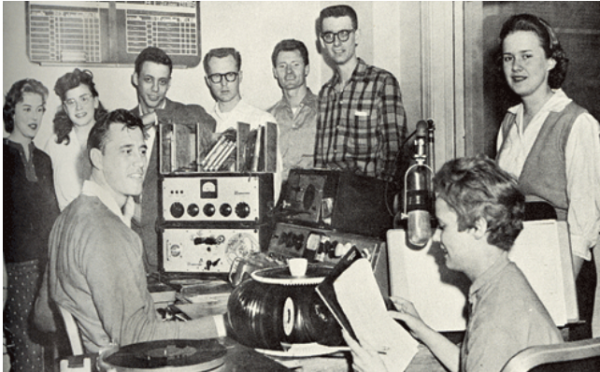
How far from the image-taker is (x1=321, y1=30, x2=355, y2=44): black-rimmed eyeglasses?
330cm

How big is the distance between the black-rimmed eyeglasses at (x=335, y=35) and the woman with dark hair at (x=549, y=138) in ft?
3.32

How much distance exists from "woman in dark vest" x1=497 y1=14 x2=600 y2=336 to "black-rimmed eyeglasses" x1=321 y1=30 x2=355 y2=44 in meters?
1.01

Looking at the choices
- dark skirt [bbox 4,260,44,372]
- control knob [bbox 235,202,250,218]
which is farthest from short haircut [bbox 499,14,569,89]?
dark skirt [bbox 4,260,44,372]

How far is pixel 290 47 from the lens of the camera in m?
3.39

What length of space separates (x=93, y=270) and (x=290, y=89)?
180cm

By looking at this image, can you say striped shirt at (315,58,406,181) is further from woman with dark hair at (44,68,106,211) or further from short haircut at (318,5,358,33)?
woman with dark hair at (44,68,106,211)

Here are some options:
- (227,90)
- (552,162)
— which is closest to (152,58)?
(227,90)

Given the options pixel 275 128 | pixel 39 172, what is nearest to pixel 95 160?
pixel 39 172

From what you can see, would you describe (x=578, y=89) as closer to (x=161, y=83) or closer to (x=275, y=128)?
(x=275, y=128)

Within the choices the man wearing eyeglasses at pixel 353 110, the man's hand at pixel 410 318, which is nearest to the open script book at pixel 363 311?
the man's hand at pixel 410 318

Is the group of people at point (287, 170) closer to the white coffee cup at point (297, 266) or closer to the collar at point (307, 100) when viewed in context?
the collar at point (307, 100)

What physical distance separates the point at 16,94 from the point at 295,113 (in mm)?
1492

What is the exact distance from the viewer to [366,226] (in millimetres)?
2510

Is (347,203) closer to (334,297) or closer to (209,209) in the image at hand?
(209,209)
